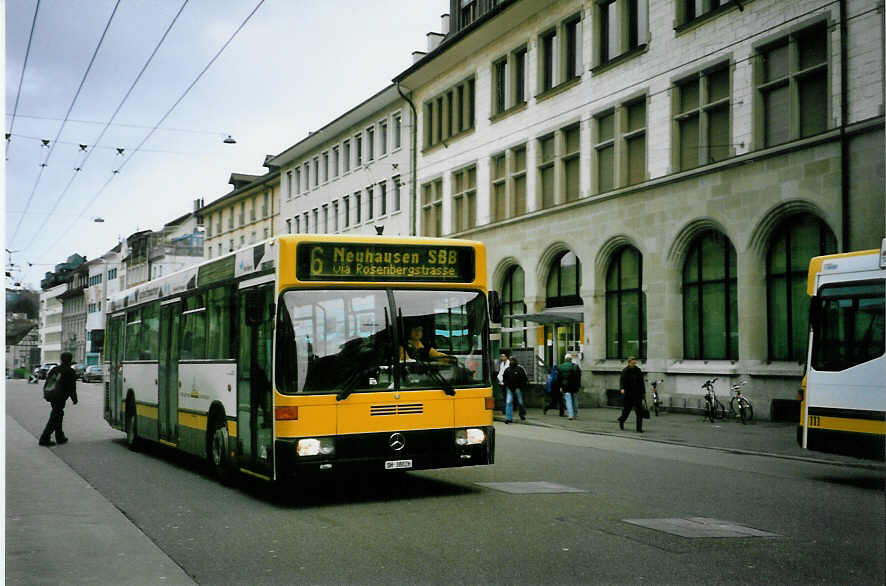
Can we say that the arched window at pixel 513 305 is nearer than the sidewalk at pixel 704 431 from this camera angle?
No

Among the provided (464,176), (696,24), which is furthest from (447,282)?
(464,176)

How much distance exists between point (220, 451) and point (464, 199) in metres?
29.6

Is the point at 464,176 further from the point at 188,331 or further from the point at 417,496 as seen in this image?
the point at 417,496

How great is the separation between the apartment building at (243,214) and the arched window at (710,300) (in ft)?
136

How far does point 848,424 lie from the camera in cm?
1297

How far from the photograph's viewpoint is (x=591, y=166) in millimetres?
32594

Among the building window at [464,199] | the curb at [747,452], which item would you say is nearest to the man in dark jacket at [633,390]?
the curb at [747,452]

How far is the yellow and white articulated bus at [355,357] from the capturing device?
10453 mm

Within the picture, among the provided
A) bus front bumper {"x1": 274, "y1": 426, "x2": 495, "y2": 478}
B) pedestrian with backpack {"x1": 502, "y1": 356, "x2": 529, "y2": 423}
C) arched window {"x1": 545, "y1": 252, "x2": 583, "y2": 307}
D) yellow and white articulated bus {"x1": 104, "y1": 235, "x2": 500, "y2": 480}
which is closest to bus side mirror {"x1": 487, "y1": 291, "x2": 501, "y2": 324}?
yellow and white articulated bus {"x1": 104, "y1": 235, "x2": 500, "y2": 480}

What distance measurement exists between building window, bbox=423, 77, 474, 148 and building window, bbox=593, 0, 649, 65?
→ 29.9ft

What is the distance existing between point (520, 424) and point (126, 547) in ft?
59.1

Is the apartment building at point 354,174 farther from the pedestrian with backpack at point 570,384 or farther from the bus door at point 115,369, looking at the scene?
the bus door at point 115,369

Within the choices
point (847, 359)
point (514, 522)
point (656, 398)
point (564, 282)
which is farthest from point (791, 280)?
point (514, 522)

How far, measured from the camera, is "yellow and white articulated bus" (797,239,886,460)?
41.9ft
